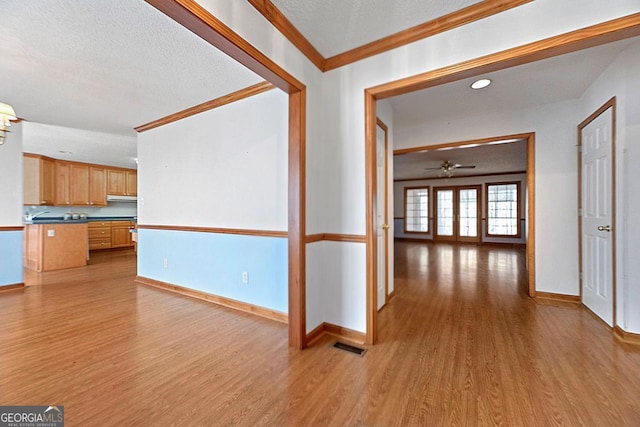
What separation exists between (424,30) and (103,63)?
2705 mm

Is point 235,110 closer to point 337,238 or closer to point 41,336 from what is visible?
point 337,238

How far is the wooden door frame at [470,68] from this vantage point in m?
1.43

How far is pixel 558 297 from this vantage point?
313 centimetres

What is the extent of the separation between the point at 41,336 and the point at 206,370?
5.54 ft

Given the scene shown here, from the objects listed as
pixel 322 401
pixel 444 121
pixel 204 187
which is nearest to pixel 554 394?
pixel 322 401

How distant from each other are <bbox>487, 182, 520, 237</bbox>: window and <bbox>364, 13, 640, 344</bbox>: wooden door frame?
8084mm

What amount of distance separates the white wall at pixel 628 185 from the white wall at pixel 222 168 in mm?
2882

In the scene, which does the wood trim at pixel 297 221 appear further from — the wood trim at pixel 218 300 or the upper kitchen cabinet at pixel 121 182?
the upper kitchen cabinet at pixel 121 182

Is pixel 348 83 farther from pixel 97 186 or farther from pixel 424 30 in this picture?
pixel 97 186

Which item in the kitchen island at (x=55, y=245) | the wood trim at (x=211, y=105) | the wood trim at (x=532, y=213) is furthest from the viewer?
the kitchen island at (x=55, y=245)

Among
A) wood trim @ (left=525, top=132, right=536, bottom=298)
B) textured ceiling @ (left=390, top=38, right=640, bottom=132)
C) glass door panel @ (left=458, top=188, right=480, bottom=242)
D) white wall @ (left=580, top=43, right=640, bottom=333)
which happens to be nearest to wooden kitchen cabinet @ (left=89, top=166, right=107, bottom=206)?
textured ceiling @ (left=390, top=38, right=640, bottom=132)

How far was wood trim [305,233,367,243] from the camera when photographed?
Result: 217cm

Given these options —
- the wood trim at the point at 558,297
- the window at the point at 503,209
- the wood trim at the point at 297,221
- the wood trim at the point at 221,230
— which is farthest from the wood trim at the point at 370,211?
the window at the point at 503,209

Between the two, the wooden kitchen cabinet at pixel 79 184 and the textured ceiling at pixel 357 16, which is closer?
the textured ceiling at pixel 357 16
